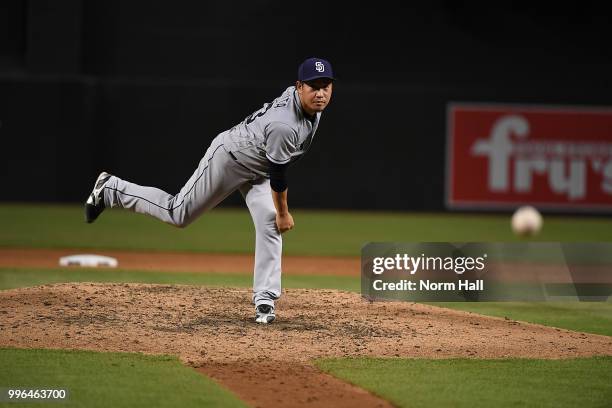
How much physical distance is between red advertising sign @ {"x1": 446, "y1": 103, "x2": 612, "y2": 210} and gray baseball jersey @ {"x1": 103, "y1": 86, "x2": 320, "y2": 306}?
457 inches

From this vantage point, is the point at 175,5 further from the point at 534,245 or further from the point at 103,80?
the point at 534,245

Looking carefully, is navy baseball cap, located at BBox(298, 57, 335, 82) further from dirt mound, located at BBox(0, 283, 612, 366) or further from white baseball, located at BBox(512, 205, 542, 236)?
white baseball, located at BBox(512, 205, 542, 236)

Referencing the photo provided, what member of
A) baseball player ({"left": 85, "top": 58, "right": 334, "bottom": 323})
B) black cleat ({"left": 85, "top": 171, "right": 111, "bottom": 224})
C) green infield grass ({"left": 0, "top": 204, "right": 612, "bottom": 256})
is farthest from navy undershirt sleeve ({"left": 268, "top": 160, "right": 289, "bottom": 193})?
green infield grass ({"left": 0, "top": 204, "right": 612, "bottom": 256})

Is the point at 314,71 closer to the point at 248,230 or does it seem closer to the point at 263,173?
the point at 263,173

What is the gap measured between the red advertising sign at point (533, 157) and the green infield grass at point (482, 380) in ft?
39.2

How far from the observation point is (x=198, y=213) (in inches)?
245

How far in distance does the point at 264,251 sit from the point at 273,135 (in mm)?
891

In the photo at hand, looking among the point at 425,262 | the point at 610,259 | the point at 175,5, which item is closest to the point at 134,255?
the point at 425,262

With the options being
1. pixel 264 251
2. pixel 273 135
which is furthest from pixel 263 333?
pixel 273 135

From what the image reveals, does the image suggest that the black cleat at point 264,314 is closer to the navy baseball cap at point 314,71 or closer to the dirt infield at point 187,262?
the navy baseball cap at point 314,71

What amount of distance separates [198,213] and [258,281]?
1.97ft

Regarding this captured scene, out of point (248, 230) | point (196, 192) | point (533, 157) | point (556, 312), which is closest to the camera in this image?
point (196, 192)

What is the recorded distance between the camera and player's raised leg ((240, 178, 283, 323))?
6.11 meters

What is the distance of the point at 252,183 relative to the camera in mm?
6223
